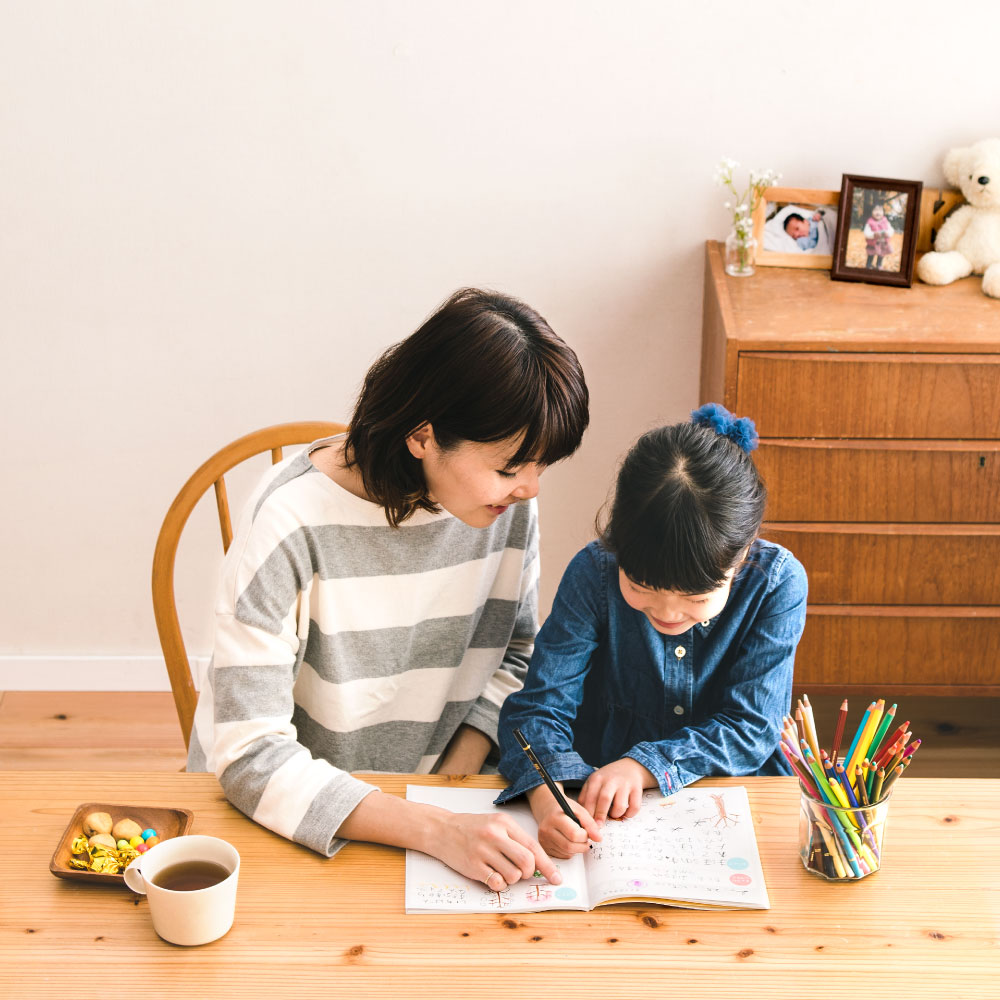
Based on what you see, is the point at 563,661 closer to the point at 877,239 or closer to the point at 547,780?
the point at 547,780

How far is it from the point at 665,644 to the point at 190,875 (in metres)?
0.58

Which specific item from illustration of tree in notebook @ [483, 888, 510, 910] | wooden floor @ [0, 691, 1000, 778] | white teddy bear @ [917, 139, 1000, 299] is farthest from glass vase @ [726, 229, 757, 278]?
illustration of tree in notebook @ [483, 888, 510, 910]

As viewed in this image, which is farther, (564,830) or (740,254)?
(740,254)

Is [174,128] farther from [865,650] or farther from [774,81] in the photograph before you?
[865,650]

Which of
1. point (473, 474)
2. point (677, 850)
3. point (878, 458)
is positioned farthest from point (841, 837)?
point (878, 458)

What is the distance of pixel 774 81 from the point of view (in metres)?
2.23

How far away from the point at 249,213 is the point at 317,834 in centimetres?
154

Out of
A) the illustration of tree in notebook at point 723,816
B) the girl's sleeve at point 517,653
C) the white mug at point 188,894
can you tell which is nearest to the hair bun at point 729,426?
the girl's sleeve at point 517,653

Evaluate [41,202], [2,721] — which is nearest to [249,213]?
[41,202]

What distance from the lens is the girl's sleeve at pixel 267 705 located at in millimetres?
1129

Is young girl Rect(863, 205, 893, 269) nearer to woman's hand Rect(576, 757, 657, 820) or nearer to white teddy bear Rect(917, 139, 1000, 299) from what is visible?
white teddy bear Rect(917, 139, 1000, 299)

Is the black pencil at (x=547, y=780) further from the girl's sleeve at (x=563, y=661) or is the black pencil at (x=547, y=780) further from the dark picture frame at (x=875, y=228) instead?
the dark picture frame at (x=875, y=228)

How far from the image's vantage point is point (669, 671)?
1.35m

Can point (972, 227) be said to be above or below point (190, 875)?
above
